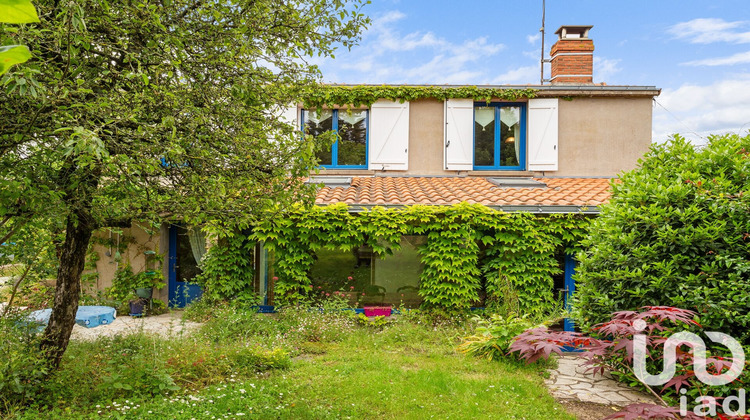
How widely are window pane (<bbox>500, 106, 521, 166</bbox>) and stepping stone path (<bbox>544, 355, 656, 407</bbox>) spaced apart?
6.48 m

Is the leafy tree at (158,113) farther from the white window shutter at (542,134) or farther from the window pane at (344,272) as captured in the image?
the white window shutter at (542,134)

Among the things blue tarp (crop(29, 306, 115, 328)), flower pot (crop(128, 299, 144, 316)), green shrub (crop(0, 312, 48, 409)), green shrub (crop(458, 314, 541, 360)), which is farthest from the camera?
flower pot (crop(128, 299, 144, 316))

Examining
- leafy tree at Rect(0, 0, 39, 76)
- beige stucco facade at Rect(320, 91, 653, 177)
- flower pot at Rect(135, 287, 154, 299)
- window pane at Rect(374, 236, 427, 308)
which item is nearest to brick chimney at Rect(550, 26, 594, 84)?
beige stucco facade at Rect(320, 91, 653, 177)

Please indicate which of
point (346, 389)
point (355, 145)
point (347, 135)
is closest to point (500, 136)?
point (355, 145)

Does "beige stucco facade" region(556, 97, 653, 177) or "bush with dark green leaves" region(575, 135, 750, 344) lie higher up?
"beige stucco facade" region(556, 97, 653, 177)

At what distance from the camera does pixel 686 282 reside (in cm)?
426

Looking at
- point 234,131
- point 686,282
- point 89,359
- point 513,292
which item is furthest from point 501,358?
point 89,359

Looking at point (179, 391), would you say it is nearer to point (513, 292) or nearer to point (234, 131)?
point (234, 131)

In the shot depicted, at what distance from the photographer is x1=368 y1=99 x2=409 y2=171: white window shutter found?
1098 centimetres

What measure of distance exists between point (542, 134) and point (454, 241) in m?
4.64

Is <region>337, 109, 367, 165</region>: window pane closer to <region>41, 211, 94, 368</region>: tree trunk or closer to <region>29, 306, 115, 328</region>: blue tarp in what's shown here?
<region>29, 306, 115, 328</region>: blue tarp

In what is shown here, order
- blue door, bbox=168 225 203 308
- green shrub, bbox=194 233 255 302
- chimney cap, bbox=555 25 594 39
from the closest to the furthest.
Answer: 1. green shrub, bbox=194 233 255 302
2. blue door, bbox=168 225 203 308
3. chimney cap, bbox=555 25 594 39

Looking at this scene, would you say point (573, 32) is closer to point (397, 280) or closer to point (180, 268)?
point (397, 280)

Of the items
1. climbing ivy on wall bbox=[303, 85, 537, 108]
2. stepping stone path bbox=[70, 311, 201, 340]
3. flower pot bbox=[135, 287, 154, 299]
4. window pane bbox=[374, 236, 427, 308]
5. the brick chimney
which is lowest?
stepping stone path bbox=[70, 311, 201, 340]
